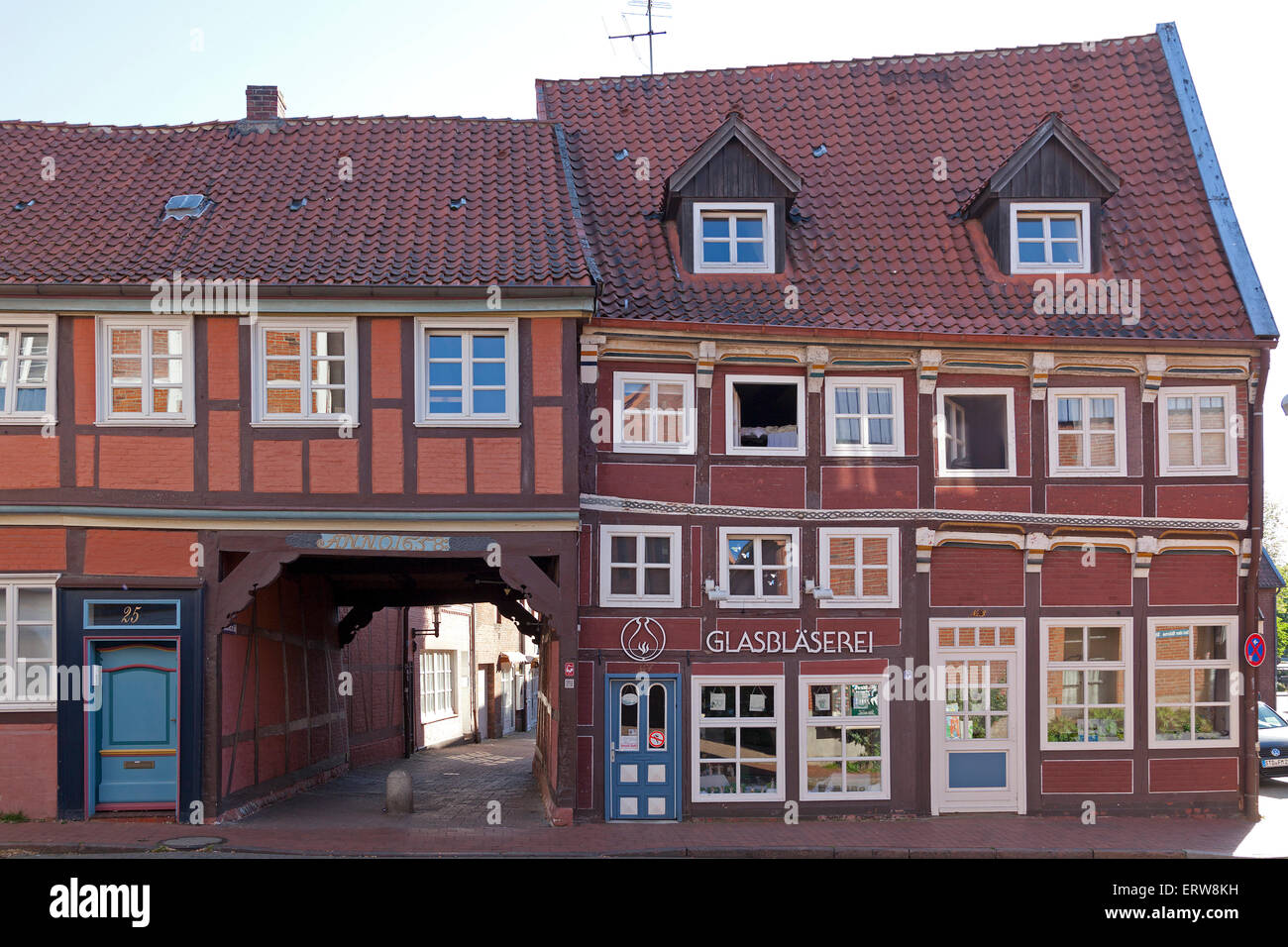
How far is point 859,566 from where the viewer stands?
1808cm

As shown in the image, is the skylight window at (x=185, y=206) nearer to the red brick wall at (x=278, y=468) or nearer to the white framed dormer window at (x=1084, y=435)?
the red brick wall at (x=278, y=468)

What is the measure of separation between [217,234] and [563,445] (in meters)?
5.53

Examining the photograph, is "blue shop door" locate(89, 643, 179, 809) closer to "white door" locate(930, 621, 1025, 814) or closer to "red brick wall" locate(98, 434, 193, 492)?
"red brick wall" locate(98, 434, 193, 492)

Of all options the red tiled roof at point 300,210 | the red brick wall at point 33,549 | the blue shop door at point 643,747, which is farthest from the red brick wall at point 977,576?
the red brick wall at point 33,549

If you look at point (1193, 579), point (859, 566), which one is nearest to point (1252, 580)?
point (1193, 579)

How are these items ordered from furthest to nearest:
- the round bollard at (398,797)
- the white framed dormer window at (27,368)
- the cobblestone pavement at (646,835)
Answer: the round bollard at (398,797) → the white framed dormer window at (27,368) → the cobblestone pavement at (646,835)

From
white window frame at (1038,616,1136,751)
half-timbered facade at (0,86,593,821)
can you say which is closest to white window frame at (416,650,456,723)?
half-timbered facade at (0,86,593,821)

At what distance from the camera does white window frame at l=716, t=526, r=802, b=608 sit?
17.8 meters

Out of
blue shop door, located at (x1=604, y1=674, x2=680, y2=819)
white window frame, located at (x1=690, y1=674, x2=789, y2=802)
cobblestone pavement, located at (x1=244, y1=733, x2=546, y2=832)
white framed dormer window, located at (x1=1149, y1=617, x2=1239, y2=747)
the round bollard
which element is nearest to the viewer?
cobblestone pavement, located at (x1=244, y1=733, x2=546, y2=832)

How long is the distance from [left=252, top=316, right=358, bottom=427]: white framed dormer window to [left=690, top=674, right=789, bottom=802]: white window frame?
5852mm

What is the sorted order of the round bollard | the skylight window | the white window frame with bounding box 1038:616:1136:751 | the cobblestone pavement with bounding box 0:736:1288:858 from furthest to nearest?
the skylight window, the white window frame with bounding box 1038:616:1136:751, the round bollard, the cobblestone pavement with bounding box 0:736:1288:858

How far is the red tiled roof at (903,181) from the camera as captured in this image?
60.1ft

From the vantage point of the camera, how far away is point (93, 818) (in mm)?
16406

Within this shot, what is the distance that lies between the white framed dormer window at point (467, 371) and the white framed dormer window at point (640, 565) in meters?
2.26
